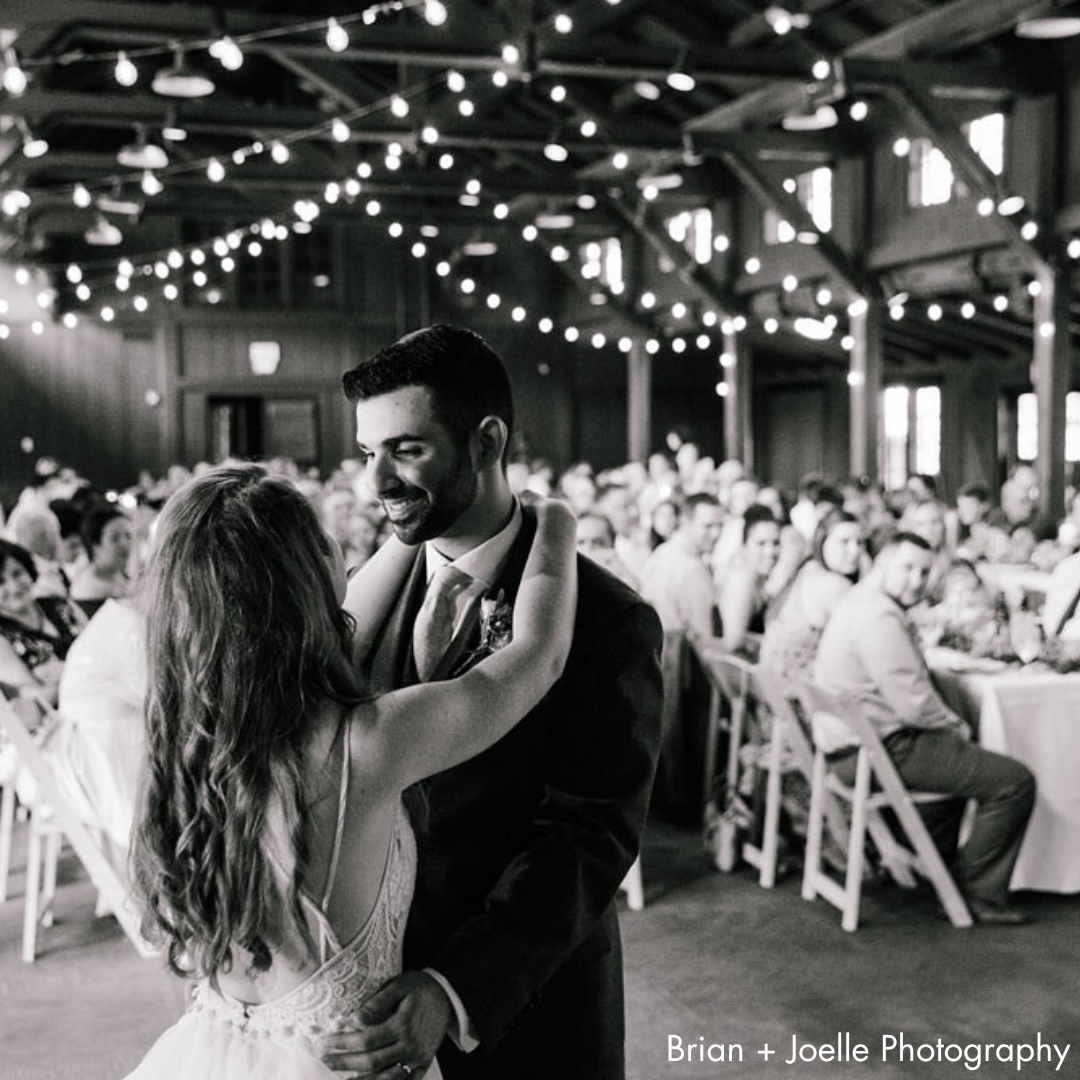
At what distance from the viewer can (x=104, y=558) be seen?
5027 mm

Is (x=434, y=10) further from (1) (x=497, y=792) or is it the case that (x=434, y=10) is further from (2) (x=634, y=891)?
(1) (x=497, y=792)

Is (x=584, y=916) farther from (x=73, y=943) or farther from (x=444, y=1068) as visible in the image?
(x=73, y=943)

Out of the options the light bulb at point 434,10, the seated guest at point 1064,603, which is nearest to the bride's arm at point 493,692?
the seated guest at point 1064,603

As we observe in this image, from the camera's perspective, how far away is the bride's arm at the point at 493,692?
4.15 feet

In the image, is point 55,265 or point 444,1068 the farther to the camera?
point 55,265

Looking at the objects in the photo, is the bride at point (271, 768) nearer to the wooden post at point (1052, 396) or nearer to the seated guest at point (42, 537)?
the seated guest at point (42, 537)

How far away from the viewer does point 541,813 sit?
4.70ft

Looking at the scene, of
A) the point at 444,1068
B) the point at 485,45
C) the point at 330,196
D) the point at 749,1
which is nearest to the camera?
the point at 444,1068

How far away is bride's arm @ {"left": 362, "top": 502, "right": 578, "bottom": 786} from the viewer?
1.27m

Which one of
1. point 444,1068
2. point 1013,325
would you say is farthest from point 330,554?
point 1013,325

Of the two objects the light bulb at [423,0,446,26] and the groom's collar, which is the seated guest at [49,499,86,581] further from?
the groom's collar

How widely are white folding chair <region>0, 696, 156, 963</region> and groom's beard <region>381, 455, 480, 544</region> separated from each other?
248 centimetres

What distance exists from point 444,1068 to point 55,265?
62.0 ft

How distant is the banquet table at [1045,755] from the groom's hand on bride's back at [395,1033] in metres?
3.61
